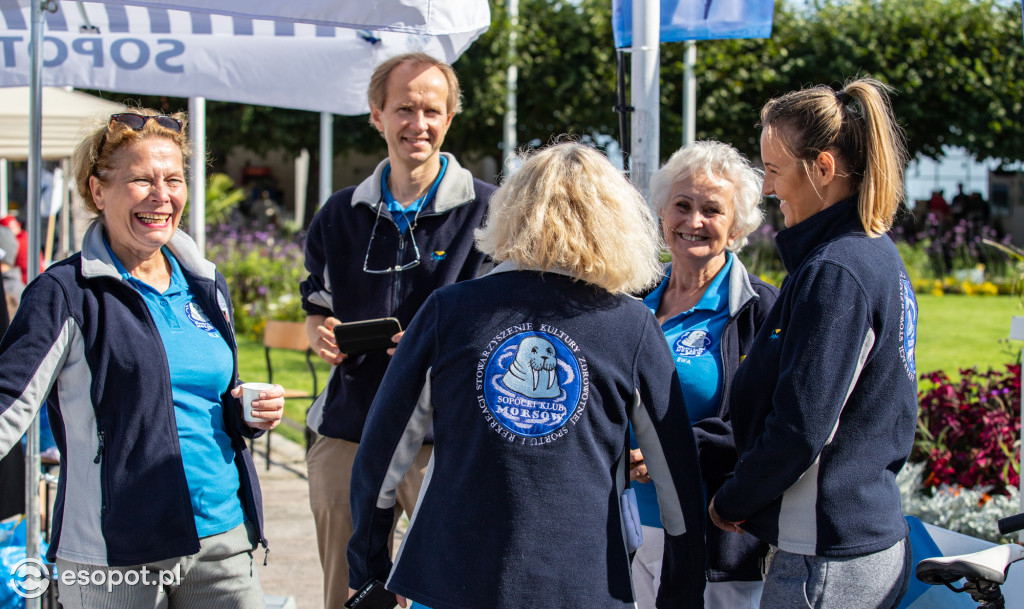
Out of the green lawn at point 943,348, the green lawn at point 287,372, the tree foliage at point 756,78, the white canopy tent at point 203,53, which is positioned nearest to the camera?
the white canopy tent at point 203,53

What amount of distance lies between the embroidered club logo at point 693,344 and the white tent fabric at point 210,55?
1698 mm

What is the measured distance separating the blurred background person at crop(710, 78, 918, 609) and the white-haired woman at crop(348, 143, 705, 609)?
199 millimetres

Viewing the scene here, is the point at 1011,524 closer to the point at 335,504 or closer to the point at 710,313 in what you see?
the point at 710,313

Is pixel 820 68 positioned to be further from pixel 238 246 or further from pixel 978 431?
pixel 978 431

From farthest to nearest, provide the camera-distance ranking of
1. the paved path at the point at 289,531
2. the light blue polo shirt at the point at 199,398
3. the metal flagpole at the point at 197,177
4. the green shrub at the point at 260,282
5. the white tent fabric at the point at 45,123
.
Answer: the green shrub at the point at 260,282
the white tent fabric at the point at 45,123
the metal flagpole at the point at 197,177
the paved path at the point at 289,531
the light blue polo shirt at the point at 199,398

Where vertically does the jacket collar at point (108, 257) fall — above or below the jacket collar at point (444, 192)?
below

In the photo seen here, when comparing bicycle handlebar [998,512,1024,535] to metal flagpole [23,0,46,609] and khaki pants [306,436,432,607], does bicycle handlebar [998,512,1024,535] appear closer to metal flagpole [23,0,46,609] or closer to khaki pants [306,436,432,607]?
khaki pants [306,436,432,607]

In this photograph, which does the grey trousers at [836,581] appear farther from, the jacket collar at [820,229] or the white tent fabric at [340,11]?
the white tent fabric at [340,11]

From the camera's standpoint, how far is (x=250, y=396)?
2.30 m

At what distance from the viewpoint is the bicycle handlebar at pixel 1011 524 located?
2.03 meters

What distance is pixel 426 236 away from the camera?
289 centimetres

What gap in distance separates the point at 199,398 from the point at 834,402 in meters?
1.51

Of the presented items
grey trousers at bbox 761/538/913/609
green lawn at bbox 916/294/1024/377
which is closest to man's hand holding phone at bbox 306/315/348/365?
grey trousers at bbox 761/538/913/609

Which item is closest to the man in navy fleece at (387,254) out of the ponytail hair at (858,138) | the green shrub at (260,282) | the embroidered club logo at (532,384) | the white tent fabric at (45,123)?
the embroidered club logo at (532,384)
